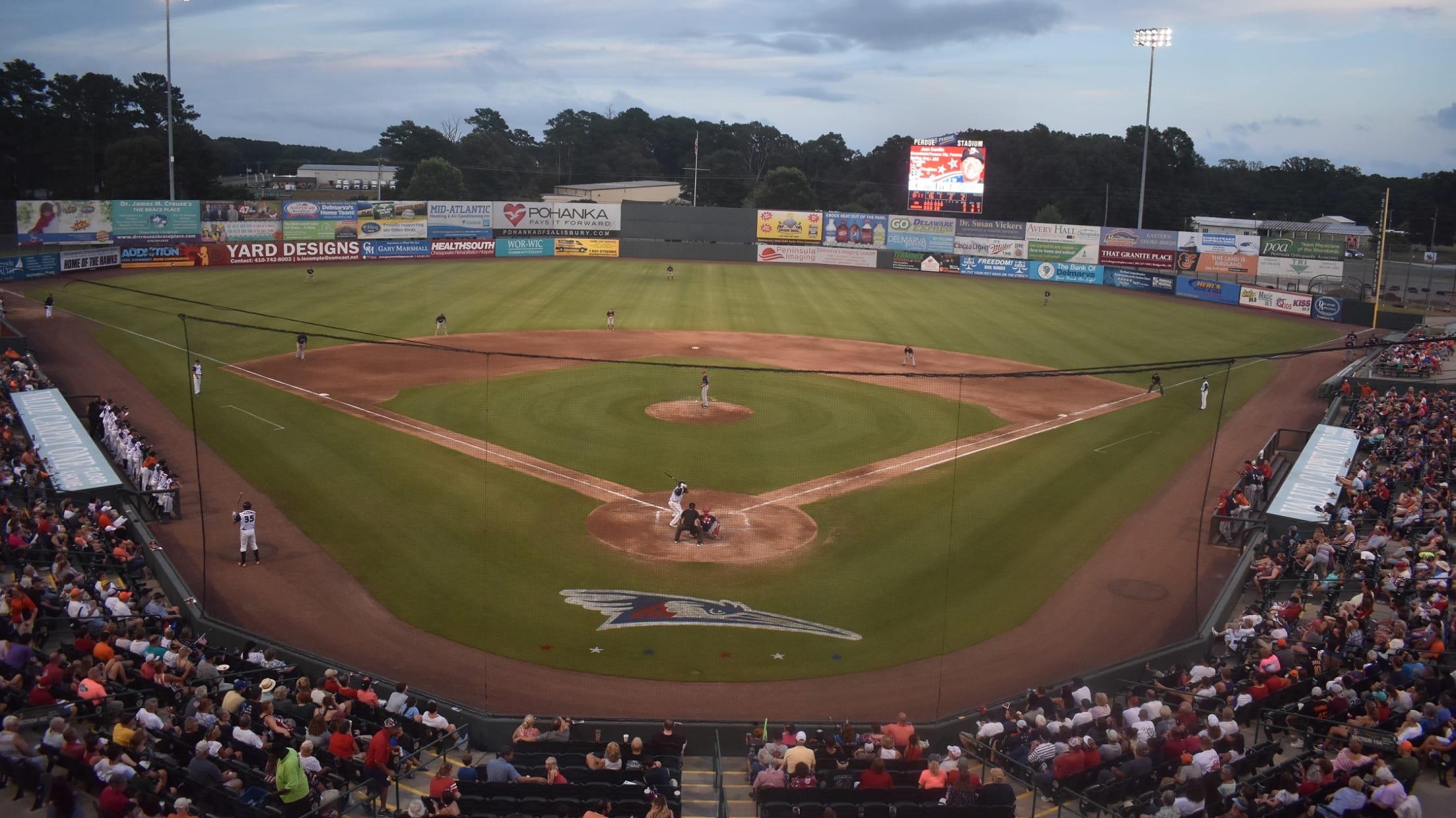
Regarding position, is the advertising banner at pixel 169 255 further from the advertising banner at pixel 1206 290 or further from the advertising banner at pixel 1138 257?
the advertising banner at pixel 1206 290

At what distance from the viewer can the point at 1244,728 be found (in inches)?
556

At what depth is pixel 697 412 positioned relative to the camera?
106ft

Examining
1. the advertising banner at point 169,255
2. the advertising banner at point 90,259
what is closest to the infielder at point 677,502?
the advertising banner at point 90,259

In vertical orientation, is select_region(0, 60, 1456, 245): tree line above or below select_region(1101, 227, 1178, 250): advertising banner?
above

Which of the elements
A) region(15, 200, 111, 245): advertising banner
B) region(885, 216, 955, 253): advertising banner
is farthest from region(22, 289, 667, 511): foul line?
region(885, 216, 955, 253): advertising banner

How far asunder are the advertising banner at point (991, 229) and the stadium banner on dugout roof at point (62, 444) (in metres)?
63.0

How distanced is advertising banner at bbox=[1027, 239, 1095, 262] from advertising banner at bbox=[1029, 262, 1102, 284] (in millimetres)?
345

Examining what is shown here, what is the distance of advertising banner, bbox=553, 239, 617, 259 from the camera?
78.4 meters

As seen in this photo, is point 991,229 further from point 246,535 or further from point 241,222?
point 246,535

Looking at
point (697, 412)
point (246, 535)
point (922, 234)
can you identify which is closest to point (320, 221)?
point (922, 234)

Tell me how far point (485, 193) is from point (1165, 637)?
11358 centimetres

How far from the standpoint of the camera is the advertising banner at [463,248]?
74500 millimetres

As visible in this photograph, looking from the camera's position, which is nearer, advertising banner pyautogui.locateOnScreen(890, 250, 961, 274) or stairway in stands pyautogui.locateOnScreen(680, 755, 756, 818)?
stairway in stands pyautogui.locateOnScreen(680, 755, 756, 818)

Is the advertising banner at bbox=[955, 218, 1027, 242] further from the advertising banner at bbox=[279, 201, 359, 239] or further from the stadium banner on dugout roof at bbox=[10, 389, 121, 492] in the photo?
the stadium banner on dugout roof at bbox=[10, 389, 121, 492]
